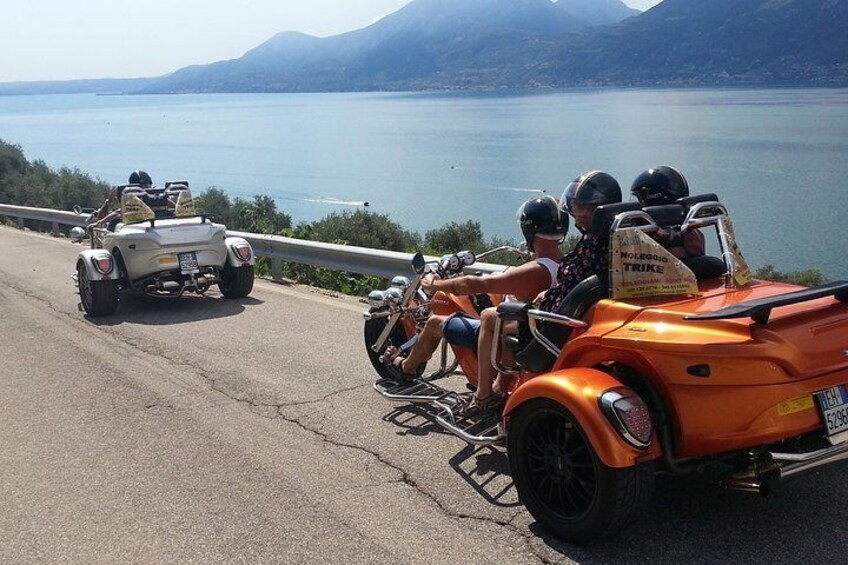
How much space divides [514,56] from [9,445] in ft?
483

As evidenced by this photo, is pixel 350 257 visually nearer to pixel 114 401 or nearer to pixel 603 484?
pixel 114 401

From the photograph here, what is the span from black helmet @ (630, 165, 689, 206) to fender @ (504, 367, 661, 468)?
5.52 feet

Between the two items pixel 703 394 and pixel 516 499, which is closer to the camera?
pixel 703 394

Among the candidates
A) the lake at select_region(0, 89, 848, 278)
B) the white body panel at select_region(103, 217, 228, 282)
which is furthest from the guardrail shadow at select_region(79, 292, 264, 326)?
the lake at select_region(0, 89, 848, 278)

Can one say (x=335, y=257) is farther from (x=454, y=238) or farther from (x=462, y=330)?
(x=462, y=330)

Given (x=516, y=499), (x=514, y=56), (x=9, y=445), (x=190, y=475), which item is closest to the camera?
(x=516, y=499)

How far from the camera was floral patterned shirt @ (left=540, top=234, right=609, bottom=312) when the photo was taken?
462 centimetres

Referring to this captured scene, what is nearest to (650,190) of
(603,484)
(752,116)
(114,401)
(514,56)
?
(603,484)

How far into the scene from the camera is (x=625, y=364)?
420 cm

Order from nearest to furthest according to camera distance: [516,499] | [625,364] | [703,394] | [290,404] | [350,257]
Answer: [703,394] < [625,364] < [516,499] < [290,404] < [350,257]

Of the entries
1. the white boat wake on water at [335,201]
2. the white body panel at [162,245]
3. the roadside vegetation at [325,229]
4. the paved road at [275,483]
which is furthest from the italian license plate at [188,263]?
the white boat wake on water at [335,201]

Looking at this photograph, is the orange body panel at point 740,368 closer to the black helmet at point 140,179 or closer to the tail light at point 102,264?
the tail light at point 102,264

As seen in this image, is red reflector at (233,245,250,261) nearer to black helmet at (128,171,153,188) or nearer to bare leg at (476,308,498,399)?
black helmet at (128,171,153,188)

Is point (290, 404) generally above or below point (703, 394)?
below
